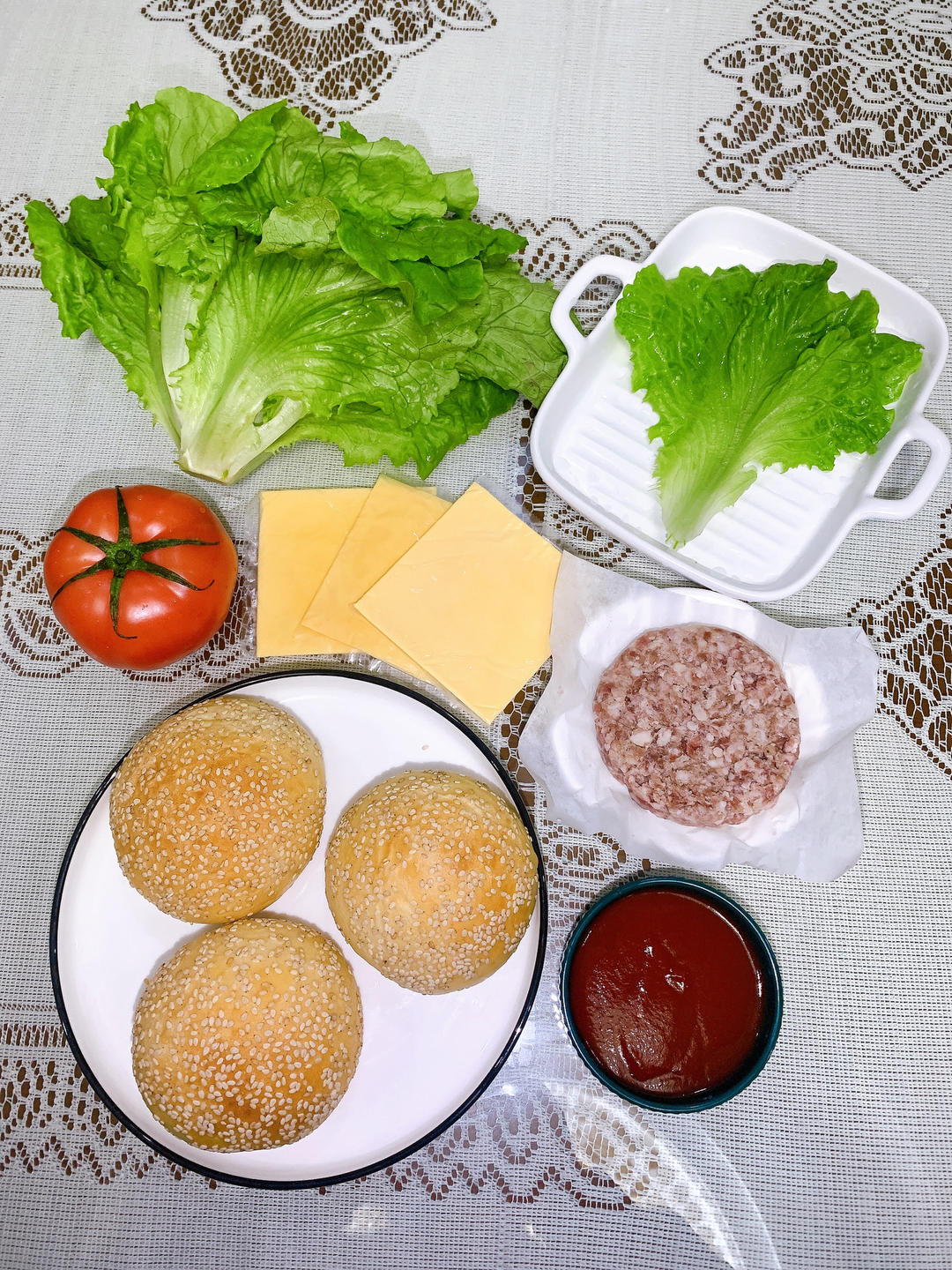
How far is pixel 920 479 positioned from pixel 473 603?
0.92 m

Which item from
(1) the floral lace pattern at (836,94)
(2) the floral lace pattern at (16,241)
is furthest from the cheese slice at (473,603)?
(2) the floral lace pattern at (16,241)

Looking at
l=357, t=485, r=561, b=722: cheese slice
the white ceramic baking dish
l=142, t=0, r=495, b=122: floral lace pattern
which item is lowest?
l=357, t=485, r=561, b=722: cheese slice

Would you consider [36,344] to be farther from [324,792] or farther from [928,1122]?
[928,1122]

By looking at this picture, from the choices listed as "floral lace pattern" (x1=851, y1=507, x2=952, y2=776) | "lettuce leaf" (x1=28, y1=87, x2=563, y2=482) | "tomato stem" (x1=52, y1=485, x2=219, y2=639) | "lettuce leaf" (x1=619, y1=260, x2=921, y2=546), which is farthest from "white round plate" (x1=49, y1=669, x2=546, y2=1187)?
"floral lace pattern" (x1=851, y1=507, x2=952, y2=776)

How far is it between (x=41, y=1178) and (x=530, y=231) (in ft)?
7.30

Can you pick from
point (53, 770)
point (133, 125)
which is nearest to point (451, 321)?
point (133, 125)

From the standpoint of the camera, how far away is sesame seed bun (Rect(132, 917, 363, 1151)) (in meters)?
1.38

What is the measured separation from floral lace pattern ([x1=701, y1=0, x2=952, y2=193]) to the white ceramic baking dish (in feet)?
0.85

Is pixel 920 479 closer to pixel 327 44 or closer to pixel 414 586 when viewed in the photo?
pixel 414 586

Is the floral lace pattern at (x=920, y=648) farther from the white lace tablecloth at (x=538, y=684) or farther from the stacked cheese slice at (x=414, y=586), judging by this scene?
the stacked cheese slice at (x=414, y=586)

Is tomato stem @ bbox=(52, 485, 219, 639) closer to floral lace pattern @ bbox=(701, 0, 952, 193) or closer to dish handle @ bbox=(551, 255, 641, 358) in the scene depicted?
dish handle @ bbox=(551, 255, 641, 358)

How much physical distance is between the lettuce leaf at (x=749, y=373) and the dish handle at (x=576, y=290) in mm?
53

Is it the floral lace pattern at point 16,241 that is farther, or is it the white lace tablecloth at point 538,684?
the floral lace pattern at point 16,241

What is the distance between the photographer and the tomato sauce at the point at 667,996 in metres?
1.50
